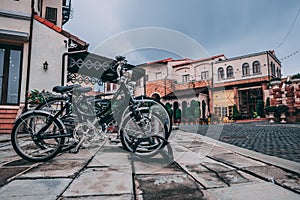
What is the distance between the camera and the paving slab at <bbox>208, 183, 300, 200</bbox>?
1165mm

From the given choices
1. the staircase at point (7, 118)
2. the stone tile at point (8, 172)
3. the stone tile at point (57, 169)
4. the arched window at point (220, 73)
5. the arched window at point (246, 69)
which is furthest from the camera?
the arched window at point (220, 73)

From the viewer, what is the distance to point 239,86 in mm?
17281

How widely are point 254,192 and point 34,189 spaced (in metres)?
1.46

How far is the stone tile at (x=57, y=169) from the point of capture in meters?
1.58

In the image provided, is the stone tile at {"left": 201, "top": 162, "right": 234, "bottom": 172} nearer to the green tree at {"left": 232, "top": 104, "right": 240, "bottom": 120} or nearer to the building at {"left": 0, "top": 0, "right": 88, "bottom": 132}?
the building at {"left": 0, "top": 0, "right": 88, "bottom": 132}

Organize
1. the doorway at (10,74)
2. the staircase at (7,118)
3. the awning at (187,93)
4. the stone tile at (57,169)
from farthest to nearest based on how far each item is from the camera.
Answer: the awning at (187,93)
the doorway at (10,74)
the staircase at (7,118)
the stone tile at (57,169)

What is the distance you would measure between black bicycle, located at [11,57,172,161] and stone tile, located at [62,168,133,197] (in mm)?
592

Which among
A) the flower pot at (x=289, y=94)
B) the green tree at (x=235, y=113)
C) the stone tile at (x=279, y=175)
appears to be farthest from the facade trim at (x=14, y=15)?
the green tree at (x=235, y=113)

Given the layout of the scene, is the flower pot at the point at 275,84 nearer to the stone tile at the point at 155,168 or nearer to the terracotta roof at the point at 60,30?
the terracotta roof at the point at 60,30

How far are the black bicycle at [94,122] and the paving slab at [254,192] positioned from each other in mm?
963

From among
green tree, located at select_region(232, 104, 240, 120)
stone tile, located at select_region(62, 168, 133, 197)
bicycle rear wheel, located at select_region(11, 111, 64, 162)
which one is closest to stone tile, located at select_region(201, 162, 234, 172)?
stone tile, located at select_region(62, 168, 133, 197)

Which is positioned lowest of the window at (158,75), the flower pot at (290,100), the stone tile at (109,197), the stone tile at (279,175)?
the stone tile at (109,197)

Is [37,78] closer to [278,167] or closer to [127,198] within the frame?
[127,198]

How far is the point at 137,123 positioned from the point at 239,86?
1718 cm
